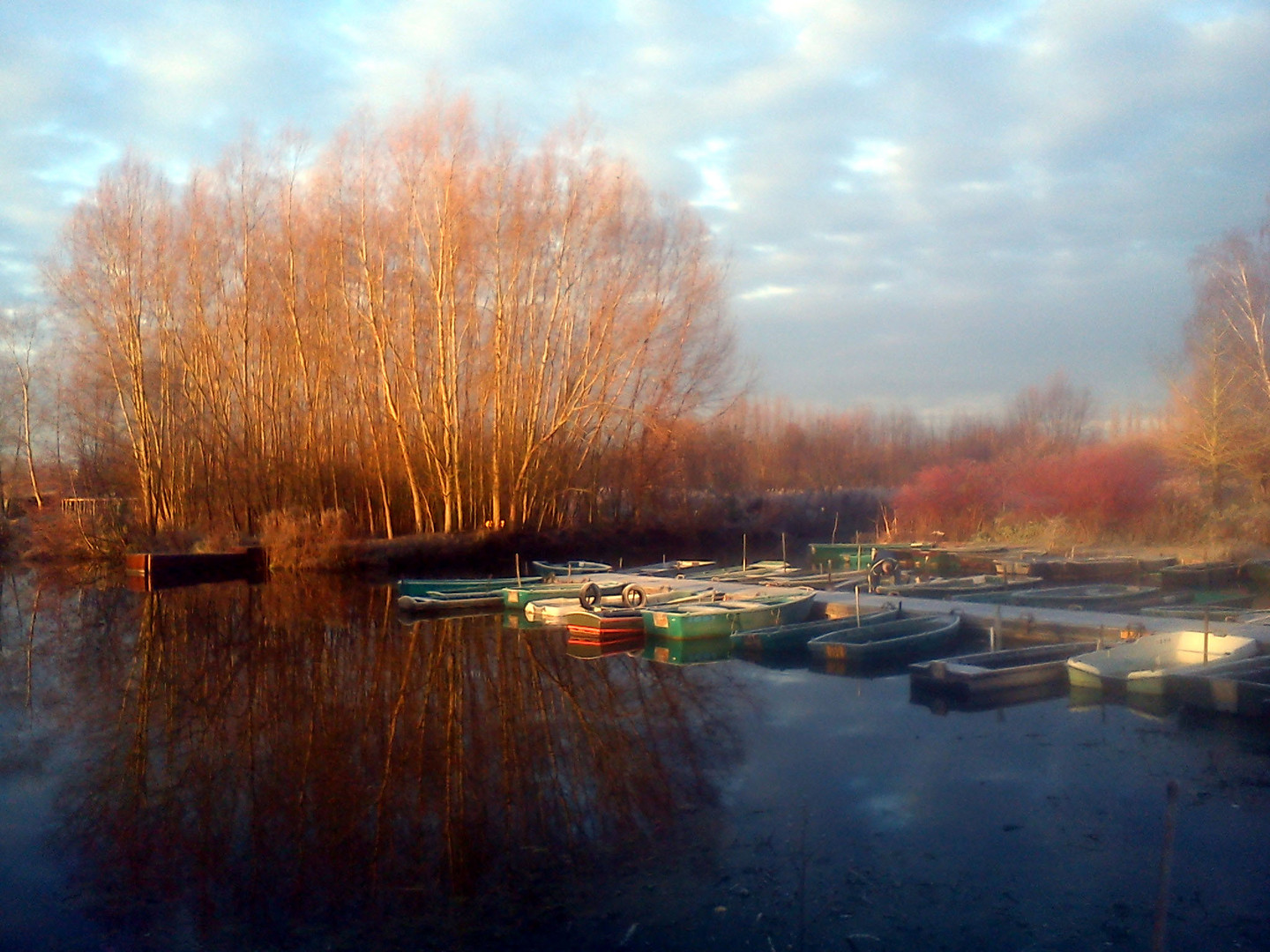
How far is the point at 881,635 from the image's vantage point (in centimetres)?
1329

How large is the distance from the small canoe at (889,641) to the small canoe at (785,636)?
0.32 m

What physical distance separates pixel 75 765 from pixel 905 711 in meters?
7.53

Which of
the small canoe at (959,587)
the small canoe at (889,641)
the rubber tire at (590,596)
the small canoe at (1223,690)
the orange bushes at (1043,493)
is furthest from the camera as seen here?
the orange bushes at (1043,493)

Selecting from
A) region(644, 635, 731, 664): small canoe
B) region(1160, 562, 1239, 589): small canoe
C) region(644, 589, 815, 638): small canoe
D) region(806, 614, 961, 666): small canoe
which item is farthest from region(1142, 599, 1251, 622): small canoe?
region(644, 635, 731, 664): small canoe

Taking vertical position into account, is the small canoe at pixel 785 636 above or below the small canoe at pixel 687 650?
above

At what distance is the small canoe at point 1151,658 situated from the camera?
9.82 metres

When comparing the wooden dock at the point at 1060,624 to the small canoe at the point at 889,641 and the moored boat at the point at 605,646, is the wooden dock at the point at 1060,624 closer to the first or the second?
the small canoe at the point at 889,641

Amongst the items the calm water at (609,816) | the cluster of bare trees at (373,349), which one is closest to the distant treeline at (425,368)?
the cluster of bare trees at (373,349)

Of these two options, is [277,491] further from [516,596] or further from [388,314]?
[516,596]

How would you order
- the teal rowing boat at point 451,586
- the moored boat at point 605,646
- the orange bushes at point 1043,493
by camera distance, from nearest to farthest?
the moored boat at point 605,646 → the teal rowing boat at point 451,586 → the orange bushes at point 1043,493

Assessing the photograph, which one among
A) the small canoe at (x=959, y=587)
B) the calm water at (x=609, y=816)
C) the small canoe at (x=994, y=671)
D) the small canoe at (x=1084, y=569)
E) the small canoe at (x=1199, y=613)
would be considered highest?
the small canoe at (x=1084, y=569)

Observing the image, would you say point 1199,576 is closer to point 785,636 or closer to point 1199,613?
point 1199,613

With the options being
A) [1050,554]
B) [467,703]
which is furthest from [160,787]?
[1050,554]

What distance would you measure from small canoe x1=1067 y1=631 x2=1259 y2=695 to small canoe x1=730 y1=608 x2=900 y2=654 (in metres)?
3.63
